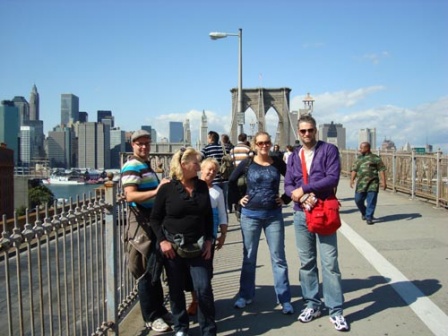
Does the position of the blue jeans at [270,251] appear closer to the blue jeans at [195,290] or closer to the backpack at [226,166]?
the blue jeans at [195,290]

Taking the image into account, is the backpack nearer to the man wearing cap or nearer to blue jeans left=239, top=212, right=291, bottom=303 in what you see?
blue jeans left=239, top=212, right=291, bottom=303

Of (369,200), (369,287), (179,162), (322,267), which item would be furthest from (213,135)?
(179,162)

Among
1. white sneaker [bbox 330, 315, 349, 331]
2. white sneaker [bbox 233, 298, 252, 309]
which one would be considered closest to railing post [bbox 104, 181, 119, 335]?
white sneaker [bbox 233, 298, 252, 309]

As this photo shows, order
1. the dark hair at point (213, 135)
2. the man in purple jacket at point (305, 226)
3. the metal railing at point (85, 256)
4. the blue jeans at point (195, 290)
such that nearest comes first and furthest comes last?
the metal railing at point (85, 256) < the blue jeans at point (195, 290) < the man in purple jacket at point (305, 226) < the dark hair at point (213, 135)

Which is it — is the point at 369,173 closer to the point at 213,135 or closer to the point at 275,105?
the point at 213,135

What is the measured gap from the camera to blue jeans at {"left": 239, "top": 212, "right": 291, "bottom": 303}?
178 inches

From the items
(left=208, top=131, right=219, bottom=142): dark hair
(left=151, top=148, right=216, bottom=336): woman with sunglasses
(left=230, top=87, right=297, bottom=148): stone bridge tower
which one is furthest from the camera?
(left=230, top=87, right=297, bottom=148): stone bridge tower

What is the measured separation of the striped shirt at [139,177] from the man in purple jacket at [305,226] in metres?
1.31

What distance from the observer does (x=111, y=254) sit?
4043 millimetres

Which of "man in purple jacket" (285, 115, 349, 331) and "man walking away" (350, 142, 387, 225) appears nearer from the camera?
"man in purple jacket" (285, 115, 349, 331)

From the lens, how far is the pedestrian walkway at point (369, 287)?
4.21 meters

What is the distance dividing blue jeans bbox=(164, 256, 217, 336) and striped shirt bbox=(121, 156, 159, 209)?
0.59m

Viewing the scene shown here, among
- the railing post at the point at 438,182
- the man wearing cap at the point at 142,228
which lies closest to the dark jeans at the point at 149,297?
the man wearing cap at the point at 142,228

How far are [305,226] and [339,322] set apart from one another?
2.94ft
